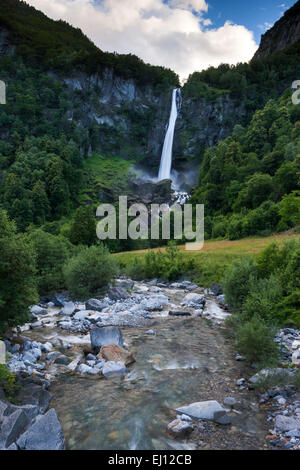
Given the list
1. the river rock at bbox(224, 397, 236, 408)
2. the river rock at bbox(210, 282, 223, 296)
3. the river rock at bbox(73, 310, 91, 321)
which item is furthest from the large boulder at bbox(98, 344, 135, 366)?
the river rock at bbox(210, 282, 223, 296)

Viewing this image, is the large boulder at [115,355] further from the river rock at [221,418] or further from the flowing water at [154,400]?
the river rock at [221,418]

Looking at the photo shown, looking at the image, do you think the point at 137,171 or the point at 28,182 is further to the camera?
the point at 137,171

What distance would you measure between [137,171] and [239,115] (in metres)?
50.9

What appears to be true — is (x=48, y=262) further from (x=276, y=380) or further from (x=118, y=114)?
(x=118, y=114)

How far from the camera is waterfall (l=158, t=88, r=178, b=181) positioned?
118875 mm

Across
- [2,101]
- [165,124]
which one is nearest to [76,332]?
[2,101]

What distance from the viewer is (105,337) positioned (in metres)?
14.8

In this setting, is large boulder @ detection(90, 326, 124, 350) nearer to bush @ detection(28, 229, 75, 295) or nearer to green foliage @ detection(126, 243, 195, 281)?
bush @ detection(28, 229, 75, 295)

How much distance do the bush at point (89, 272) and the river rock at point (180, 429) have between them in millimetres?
19629

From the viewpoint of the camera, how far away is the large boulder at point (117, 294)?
27.1 metres

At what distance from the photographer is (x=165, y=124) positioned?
13150 centimetres

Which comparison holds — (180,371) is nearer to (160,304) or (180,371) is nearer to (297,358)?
(297,358)

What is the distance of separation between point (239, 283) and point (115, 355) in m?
10.8

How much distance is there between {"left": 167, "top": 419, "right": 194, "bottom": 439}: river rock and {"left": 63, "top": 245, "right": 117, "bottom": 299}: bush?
64.4 ft
